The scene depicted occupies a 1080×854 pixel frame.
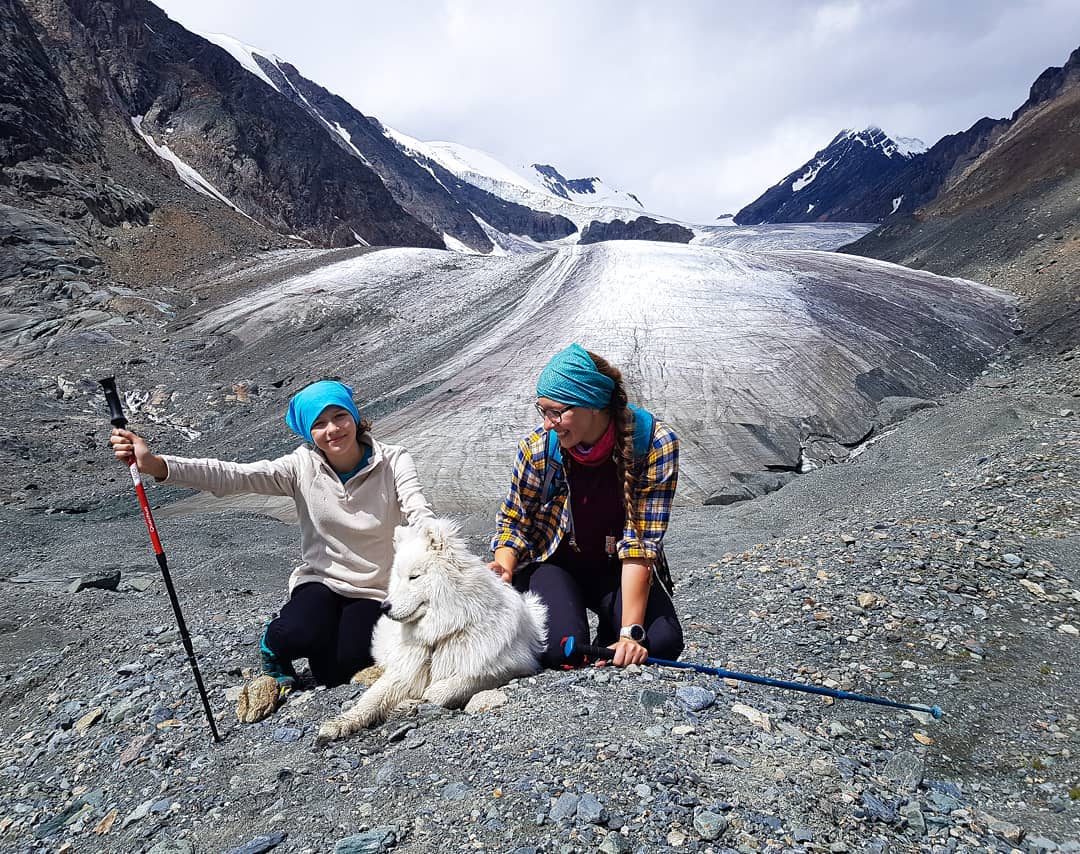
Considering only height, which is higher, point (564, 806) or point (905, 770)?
point (564, 806)

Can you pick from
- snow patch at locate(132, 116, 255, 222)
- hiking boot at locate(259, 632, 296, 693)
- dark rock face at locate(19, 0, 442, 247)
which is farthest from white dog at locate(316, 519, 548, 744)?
snow patch at locate(132, 116, 255, 222)

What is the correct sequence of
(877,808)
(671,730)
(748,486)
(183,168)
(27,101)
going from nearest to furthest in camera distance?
1. (877,808)
2. (671,730)
3. (748,486)
4. (27,101)
5. (183,168)

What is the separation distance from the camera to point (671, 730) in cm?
269

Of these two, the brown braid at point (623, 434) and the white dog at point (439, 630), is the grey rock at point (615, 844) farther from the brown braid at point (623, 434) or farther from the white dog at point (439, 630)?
the brown braid at point (623, 434)

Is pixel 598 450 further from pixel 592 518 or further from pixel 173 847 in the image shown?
pixel 173 847

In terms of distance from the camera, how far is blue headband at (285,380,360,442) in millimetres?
3359

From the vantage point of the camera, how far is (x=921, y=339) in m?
14.9

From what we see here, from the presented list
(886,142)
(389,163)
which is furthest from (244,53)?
(886,142)

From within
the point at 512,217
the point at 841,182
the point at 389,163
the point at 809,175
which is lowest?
the point at 841,182

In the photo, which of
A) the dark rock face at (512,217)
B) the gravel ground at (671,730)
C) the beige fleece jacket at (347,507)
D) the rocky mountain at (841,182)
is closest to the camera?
the gravel ground at (671,730)

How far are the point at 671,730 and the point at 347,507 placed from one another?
6.17 feet

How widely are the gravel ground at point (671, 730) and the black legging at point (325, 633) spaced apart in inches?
6.8

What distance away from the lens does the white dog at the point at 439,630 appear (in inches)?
110

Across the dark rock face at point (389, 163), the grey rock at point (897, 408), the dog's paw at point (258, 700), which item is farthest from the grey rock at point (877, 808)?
the dark rock face at point (389, 163)
